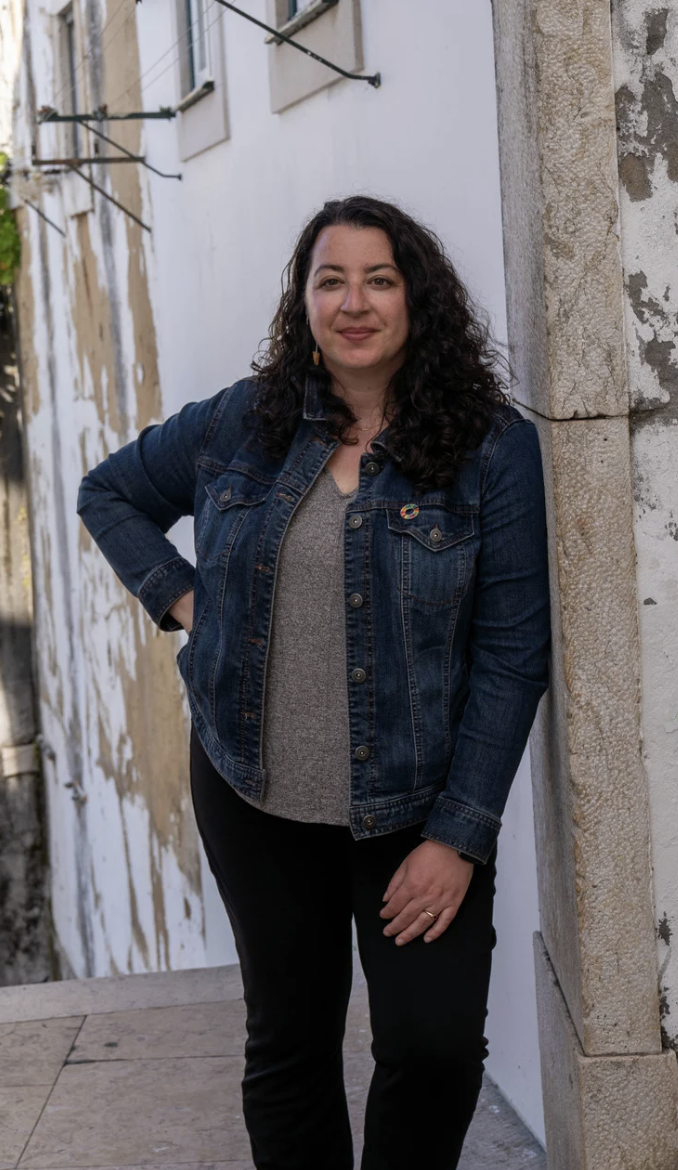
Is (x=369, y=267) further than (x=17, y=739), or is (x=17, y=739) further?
(x=17, y=739)

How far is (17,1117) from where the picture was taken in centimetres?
354

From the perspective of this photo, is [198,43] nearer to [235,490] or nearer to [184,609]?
[184,609]

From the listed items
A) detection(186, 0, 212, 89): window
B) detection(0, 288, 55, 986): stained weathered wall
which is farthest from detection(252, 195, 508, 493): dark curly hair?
detection(0, 288, 55, 986): stained weathered wall

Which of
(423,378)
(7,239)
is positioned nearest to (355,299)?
(423,378)

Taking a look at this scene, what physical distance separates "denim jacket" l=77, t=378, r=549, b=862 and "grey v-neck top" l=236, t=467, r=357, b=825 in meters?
0.02

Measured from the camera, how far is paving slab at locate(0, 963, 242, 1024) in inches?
169

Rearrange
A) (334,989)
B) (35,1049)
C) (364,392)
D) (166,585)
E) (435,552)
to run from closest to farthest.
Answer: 1. (435,552)
2. (364,392)
3. (334,989)
4. (166,585)
5. (35,1049)

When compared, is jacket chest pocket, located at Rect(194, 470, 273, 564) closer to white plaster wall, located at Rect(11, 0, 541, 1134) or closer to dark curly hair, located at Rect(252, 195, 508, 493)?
dark curly hair, located at Rect(252, 195, 508, 493)

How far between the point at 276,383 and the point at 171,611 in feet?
1.67

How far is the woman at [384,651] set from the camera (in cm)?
223

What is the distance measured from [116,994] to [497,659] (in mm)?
2594

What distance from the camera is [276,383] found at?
8.04 ft

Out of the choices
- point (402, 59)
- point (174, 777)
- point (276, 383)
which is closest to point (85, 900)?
point (174, 777)

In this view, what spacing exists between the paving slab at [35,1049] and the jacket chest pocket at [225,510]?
1951 mm
